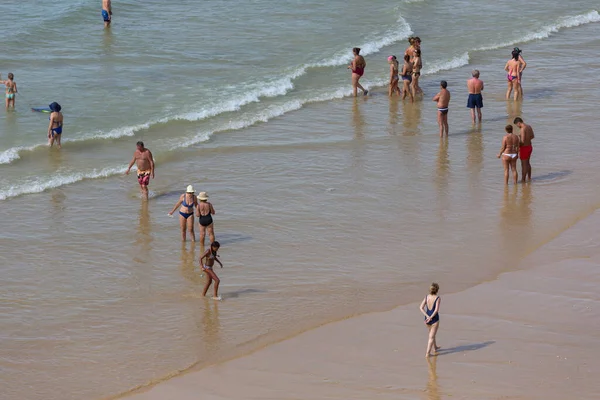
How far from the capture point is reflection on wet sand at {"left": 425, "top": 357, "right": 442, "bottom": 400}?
442 inches

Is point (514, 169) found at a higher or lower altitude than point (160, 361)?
higher

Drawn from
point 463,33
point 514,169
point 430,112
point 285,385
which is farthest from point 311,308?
point 463,33

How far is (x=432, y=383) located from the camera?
11.6 m

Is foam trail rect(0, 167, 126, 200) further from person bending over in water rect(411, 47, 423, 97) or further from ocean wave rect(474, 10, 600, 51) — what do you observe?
ocean wave rect(474, 10, 600, 51)

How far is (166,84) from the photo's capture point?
26.8 m

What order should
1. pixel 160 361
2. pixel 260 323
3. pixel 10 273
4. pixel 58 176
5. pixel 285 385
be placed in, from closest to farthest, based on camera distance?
pixel 285 385, pixel 160 361, pixel 260 323, pixel 10 273, pixel 58 176

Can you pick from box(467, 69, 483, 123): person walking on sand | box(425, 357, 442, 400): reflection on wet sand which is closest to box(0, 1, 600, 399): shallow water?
box(467, 69, 483, 123): person walking on sand

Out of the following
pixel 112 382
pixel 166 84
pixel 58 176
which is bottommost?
pixel 112 382

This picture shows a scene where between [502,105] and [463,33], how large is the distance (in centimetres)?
932

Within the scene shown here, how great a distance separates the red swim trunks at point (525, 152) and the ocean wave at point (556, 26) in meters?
12.6

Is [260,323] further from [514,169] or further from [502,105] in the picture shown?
[502,105]

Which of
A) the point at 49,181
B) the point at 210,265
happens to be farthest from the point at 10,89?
the point at 210,265

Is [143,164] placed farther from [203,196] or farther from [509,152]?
[509,152]

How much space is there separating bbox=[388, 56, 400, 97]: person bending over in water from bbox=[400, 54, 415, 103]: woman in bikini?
0.78 ft
